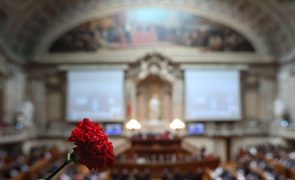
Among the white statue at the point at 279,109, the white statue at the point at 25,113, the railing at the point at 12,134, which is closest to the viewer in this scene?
the railing at the point at 12,134

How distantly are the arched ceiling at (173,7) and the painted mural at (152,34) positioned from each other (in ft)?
1.78

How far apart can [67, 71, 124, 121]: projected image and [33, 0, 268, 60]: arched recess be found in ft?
10.3

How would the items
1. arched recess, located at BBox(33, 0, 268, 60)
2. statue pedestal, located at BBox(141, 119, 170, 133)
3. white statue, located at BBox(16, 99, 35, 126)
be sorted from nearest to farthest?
white statue, located at BBox(16, 99, 35, 126), arched recess, located at BBox(33, 0, 268, 60), statue pedestal, located at BBox(141, 119, 170, 133)

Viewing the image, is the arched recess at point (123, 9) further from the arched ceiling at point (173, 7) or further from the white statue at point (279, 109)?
the white statue at point (279, 109)

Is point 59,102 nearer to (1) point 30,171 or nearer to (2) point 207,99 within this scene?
(2) point 207,99

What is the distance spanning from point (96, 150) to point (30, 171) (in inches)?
634

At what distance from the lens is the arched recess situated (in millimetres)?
30375

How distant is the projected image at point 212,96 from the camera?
30562 mm

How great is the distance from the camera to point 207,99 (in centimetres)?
3066

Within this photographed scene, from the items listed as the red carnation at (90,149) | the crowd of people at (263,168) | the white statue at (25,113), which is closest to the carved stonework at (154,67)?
the white statue at (25,113)

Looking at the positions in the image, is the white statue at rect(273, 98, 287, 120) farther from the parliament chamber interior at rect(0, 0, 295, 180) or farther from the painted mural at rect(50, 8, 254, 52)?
the painted mural at rect(50, 8, 254, 52)

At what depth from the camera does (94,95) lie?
3066 centimetres

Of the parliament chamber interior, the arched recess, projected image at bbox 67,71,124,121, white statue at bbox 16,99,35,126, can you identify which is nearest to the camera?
white statue at bbox 16,99,35,126

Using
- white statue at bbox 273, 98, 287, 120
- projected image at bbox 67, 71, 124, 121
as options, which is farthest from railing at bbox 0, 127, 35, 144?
white statue at bbox 273, 98, 287, 120
